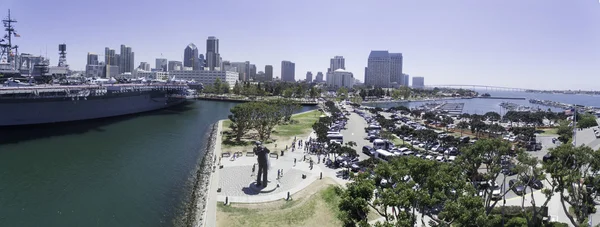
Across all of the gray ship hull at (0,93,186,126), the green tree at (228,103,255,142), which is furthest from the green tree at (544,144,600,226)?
the gray ship hull at (0,93,186,126)

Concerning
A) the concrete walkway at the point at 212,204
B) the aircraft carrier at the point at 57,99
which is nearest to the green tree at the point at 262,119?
the concrete walkway at the point at 212,204

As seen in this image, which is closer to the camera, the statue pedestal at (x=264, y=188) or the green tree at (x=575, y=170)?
the green tree at (x=575, y=170)

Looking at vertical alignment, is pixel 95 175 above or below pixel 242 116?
below

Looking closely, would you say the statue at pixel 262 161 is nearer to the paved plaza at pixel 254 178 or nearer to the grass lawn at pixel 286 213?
the paved plaza at pixel 254 178

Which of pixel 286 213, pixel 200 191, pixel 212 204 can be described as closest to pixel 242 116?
pixel 200 191

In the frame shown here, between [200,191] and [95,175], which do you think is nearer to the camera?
[200,191]

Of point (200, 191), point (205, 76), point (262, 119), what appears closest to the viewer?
point (200, 191)

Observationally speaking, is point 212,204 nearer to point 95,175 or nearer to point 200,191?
point 200,191
